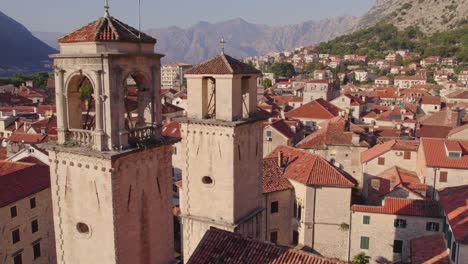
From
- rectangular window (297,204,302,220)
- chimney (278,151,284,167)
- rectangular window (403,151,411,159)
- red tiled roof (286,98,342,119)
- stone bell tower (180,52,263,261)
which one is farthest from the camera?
red tiled roof (286,98,342,119)

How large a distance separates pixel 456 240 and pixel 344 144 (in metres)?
25.9

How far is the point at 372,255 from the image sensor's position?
32.0 m

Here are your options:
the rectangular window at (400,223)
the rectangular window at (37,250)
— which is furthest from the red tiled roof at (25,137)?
the rectangular window at (400,223)

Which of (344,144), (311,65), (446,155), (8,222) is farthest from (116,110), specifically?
(311,65)

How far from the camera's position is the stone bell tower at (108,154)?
46.3 feet

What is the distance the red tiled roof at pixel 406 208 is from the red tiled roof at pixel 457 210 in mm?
1250

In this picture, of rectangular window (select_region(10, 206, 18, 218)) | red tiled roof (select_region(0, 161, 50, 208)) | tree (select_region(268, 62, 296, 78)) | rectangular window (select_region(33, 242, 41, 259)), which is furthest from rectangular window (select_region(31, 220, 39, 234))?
tree (select_region(268, 62, 296, 78))

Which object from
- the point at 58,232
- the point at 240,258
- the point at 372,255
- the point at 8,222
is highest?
the point at 58,232

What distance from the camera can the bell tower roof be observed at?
14164 millimetres

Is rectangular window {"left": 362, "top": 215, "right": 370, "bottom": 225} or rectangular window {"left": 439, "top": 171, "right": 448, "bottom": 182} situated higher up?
rectangular window {"left": 439, "top": 171, "right": 448, "bottom": 182}

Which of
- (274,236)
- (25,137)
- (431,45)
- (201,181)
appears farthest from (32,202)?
(431,45)

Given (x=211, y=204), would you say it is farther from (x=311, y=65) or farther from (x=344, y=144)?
(x=311, y=65)

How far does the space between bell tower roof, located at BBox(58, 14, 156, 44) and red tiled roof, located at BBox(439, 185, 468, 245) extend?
1828cm

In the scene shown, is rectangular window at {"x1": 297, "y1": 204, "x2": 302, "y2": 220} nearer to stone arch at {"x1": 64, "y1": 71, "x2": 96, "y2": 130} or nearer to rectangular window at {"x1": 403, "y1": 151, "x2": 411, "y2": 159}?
rectangular window at {"x1": 403, "y1": 151, "x2": 411, "y2": 159}
